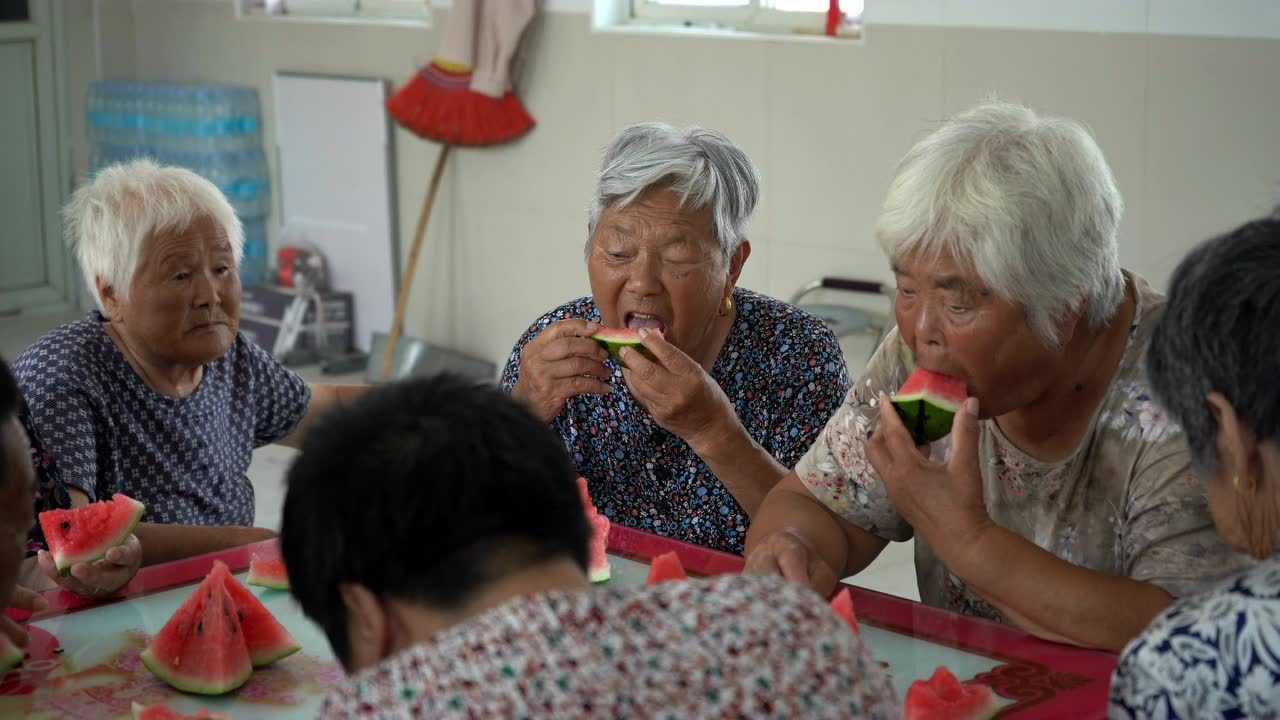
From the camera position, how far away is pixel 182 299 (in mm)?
2883

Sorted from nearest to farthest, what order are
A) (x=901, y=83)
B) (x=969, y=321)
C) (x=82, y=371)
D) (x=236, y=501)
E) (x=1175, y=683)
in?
(x=1175, y=683)
(x=969, y=321)
(x=82, y=371)
(x=236, y=501)
(x=901, y=83)

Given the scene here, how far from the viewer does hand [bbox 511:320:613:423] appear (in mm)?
2785

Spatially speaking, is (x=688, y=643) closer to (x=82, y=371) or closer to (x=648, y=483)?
(x=648, y=483)

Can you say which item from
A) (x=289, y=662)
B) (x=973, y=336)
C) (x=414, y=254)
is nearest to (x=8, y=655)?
(x=289, y=662)

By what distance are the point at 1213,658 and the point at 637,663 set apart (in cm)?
62

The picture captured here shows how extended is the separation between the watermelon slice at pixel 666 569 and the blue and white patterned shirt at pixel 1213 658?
2.58 feet

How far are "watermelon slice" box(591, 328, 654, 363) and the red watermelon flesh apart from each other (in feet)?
2.72

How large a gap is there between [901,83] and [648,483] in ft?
7.97

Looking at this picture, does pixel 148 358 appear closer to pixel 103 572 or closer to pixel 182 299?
pixel 182 299

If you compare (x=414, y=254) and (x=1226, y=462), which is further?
(x=414, y=254)

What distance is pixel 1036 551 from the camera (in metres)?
2.06

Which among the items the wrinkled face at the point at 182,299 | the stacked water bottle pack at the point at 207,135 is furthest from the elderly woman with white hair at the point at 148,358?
the stacked water bottle pack at the point at 207,135

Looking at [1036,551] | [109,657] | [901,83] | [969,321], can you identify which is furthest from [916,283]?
[901,83]

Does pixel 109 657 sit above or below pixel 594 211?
below
